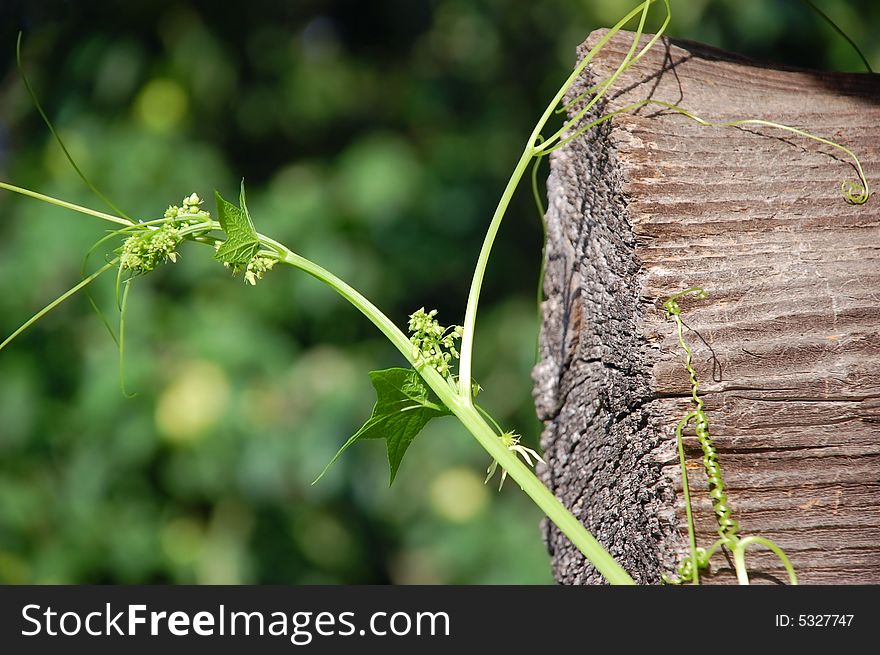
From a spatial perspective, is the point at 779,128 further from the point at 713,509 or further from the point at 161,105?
the point at 161,105

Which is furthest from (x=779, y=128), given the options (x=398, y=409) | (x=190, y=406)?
(x=190, y=406)

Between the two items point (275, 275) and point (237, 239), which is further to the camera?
point (275, 275)

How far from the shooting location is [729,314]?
0.38 m

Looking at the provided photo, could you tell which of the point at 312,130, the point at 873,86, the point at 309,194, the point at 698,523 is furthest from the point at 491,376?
the point at 698,523

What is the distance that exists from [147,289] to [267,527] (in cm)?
43

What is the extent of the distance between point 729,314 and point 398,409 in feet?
0.52

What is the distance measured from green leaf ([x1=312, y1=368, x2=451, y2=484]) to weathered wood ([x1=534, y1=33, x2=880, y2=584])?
0.32ft

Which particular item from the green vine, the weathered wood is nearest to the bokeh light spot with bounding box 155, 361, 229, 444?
the weathered wood

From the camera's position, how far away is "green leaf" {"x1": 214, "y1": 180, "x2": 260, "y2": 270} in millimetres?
373

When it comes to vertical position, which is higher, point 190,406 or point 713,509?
point 190,406

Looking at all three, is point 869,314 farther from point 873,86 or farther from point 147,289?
point 147,289

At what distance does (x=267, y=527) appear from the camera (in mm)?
1349

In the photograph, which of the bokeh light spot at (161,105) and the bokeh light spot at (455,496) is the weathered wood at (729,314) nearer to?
the bokeh light spot at (455,496)

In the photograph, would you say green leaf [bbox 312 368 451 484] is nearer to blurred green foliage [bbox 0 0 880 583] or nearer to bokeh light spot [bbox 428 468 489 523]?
blurred green foliage [bbox 0 0 880 583]
